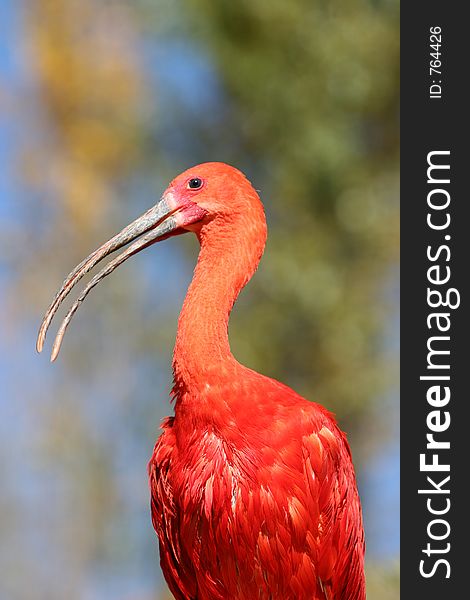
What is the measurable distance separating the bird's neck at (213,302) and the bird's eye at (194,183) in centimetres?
18

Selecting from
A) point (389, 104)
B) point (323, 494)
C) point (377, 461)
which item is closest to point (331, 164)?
point (389, 104)

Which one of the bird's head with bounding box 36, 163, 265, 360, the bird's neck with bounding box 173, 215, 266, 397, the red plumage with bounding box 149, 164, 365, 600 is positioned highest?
the bird's head with bounding box 36, 163, 265, 360

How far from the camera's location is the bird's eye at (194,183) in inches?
185

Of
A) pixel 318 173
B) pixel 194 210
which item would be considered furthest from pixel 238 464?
pixel 318 173

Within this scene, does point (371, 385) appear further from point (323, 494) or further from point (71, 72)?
point (323, 494)

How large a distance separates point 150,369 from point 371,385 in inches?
108

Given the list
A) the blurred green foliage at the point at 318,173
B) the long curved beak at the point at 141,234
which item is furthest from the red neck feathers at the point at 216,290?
the blurred green foliage at the point at 318,173

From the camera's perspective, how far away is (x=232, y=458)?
4387 mm

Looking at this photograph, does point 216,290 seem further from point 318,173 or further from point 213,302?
point 318,173

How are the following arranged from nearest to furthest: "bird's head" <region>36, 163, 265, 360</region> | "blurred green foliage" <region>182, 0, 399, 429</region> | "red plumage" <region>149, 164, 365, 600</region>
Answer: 1. "red plumage" <region>149, 164, 365, 600</region>
2. "bird's head" <region>36, 163, 265, 360</region>
3. "blurred green foliage" <region>182, 0, 399, 429</region>

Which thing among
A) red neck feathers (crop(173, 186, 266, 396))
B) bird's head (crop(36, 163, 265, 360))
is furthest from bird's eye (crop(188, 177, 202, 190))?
red neck feathers (crop(173, 186, 266, 396))

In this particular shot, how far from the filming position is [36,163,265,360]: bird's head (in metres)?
4.67

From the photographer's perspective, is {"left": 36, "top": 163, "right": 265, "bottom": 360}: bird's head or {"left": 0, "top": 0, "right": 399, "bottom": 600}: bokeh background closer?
{"left": 36, "top": 163, "right": 265, "bottom": 360}: bird's head

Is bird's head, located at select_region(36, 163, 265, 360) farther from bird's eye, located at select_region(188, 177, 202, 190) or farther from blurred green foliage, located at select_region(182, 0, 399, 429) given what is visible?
blurred green foliage, located at select_region(182, 0, 399, 429)
